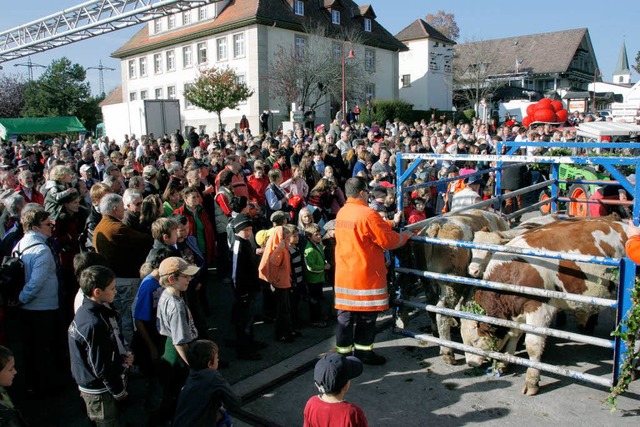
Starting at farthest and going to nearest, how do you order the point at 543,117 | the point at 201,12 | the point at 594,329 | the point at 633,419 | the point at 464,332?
the point at 201,12 → the point at 543,117 → the point at 594,329 → the point at 464,332 → the point at 633,419

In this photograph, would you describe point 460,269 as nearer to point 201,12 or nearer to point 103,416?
point 103,416

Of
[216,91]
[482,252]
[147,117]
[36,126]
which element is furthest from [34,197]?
[36,126]

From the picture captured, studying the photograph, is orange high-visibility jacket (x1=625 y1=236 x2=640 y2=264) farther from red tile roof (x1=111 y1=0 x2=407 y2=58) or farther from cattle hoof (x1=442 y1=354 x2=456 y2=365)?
red tile roof (x1=111 y1=0 x2=407 y2=58)

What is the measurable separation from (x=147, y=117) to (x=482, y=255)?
57.8ft

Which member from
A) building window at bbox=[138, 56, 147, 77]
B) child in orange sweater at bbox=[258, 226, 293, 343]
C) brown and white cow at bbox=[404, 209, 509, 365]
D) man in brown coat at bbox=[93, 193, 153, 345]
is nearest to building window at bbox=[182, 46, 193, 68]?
building window at bbox=[138, 56, 147, 77]

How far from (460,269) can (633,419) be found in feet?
6.74

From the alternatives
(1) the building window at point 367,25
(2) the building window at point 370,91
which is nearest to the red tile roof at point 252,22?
(1) the building window at point 367,25

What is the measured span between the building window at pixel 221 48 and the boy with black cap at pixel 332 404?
38.5 metres

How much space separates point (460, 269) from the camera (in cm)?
571

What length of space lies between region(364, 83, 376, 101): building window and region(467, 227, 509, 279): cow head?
1486 inches

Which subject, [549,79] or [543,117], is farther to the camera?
[549,79]

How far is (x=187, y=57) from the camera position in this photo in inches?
1666

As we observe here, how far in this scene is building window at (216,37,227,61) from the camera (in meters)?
39.0

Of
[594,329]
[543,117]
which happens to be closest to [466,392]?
[594,329]
